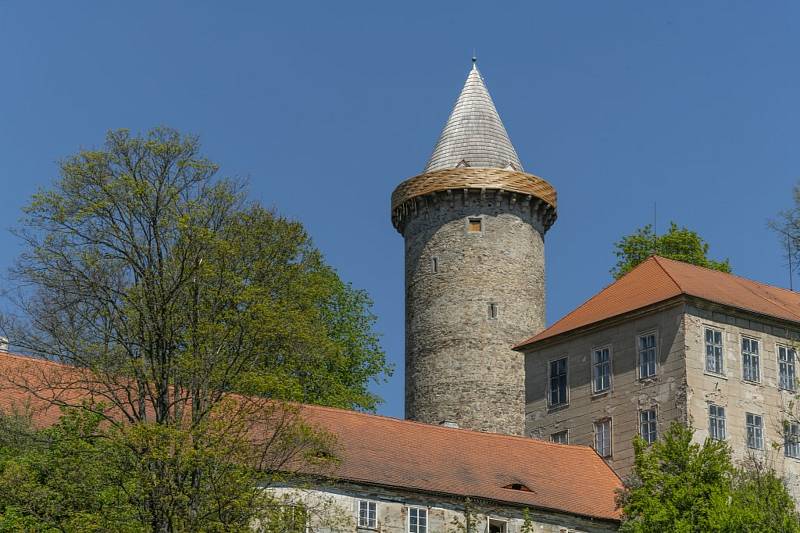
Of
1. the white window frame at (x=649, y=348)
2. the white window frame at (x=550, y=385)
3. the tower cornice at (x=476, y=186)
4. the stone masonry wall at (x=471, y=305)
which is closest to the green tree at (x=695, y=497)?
the white window frame at (x=649, y=348)

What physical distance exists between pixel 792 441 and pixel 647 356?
15.6ft

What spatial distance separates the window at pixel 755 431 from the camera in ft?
149

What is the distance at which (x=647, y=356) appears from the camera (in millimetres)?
46125

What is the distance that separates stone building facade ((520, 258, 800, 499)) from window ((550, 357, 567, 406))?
0.14 ft

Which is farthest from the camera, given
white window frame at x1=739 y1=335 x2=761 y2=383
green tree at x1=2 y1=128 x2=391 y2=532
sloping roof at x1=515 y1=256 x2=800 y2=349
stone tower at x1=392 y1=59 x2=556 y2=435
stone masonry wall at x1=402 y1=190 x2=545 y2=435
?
stone tower at x1=392 y1=59 x2=556 y2=435

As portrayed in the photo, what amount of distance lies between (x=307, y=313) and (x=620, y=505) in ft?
33.4

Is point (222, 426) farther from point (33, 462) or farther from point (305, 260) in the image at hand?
point (305, 260)

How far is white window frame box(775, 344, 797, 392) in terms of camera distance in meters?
46.7

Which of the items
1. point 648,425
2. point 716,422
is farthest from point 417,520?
point 716,422

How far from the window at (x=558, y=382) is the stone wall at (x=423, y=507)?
279 inches

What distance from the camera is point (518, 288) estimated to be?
2354 inches

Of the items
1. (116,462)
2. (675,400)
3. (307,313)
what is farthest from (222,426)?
(675,400)

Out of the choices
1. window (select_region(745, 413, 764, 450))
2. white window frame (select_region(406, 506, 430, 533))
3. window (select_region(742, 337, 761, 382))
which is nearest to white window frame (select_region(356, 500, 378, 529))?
white window frame (select_region(406, 506, 430, 533))

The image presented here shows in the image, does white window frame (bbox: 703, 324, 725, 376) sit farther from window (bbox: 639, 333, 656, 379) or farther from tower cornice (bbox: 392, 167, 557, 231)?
tower cornice (bbox: 392, 167, 557, 231)
